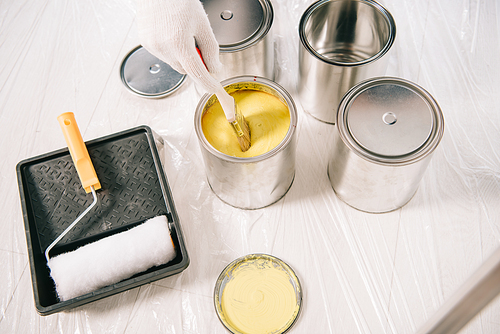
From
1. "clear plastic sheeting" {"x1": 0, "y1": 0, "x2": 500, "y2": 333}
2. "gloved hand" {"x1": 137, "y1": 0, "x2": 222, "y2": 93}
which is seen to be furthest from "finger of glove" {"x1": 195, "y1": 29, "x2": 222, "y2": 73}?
"clear plastic sheeting" {"x1": 0, "y1": 0, "x2": 500, "y2": 333}

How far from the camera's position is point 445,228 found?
0.88 metres

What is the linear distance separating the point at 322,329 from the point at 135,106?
30.3 inches

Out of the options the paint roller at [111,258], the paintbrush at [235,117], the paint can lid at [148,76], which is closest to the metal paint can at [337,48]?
the paintbrush at [235,117]

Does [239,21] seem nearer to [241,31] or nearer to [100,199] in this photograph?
[241,31]

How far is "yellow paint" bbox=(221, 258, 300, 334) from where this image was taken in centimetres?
80

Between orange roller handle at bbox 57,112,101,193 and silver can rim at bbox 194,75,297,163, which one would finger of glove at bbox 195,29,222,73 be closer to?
silver can rim at bbox 194,75,297,163

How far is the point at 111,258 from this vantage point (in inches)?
30.3

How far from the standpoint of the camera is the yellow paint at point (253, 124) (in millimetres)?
828

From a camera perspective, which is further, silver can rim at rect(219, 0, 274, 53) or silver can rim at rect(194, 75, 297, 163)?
silver can rim at rect(219, 0, 274, 53)

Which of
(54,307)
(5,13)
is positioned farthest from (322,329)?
(5,13)

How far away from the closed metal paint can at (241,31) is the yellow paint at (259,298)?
A: 1.64ft

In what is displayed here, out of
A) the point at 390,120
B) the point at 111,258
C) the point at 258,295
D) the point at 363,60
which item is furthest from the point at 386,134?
the point at 111,258

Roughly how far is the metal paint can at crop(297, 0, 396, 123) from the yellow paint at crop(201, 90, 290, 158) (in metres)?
0.14

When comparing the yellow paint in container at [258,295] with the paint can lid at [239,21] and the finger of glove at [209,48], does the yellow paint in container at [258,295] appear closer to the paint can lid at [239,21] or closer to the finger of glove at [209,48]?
the finger of glove at [209,48]
